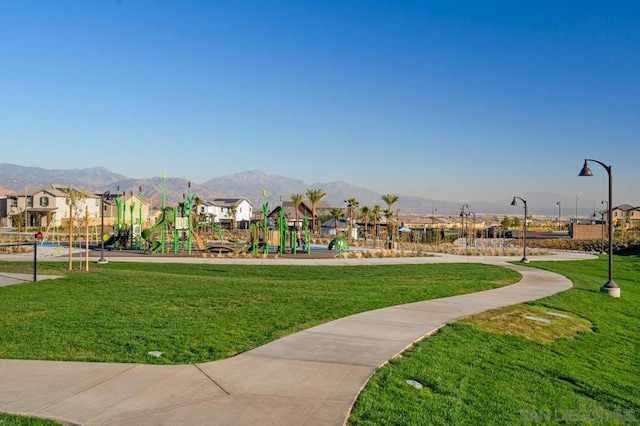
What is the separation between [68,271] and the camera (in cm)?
2098

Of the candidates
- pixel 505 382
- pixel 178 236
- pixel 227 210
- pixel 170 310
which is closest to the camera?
pixel 505 382

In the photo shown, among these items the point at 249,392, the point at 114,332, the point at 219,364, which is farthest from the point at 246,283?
the point at 249,392

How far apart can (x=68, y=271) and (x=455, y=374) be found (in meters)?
17.2

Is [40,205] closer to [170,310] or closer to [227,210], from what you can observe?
[227,210]

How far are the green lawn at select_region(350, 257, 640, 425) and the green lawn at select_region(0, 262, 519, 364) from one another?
2.82 m

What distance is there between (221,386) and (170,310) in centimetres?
576

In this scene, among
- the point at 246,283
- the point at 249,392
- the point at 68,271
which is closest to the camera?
the point at 249,392

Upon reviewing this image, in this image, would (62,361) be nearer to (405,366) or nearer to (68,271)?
(405,366)

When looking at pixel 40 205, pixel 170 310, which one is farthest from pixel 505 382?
pixel 40 205

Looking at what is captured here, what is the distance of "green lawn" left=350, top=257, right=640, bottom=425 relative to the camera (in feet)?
21.9

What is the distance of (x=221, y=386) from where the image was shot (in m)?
7.08

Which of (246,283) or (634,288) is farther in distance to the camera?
(634,288)

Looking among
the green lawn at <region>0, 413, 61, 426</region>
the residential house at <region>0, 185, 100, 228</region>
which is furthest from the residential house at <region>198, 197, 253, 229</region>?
the green lawn at <region>0, 413, 61, 426</region>

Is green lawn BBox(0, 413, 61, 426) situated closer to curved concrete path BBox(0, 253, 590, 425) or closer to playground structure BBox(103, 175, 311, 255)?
curved concrete path BBox(0, 253, 590, 425)
